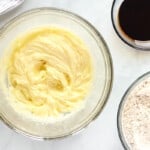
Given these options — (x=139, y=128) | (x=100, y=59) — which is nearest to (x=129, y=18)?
(x=100, y=59)

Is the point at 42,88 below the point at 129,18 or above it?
below

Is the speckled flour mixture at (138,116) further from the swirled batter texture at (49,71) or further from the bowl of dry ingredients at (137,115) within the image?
the swirled batter texture at (49,71)

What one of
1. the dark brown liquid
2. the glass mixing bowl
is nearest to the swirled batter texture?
the glass mixing bowl

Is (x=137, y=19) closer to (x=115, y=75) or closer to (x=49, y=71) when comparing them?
(x=115, y=75)

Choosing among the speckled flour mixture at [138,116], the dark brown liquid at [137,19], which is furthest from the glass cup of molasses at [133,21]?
the speckled flour mixture at [138,116]

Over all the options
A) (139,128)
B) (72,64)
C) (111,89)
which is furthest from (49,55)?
(139,128)

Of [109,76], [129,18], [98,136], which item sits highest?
[129,18]

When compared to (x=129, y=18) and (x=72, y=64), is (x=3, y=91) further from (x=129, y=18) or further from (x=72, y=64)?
(x=129, y=18)

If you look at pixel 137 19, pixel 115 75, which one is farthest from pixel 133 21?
pixel 115 75
